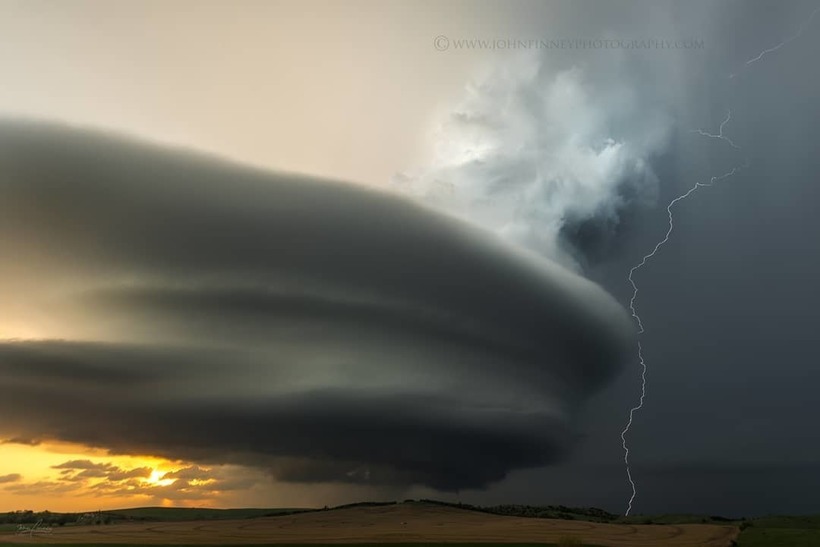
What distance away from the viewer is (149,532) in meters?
186

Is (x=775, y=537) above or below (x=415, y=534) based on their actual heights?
below

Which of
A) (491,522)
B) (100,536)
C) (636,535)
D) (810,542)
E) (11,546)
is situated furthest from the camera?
(491,522)

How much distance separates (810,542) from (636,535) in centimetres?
3977

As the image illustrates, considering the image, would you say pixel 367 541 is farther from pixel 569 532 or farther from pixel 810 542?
pixel 810 542

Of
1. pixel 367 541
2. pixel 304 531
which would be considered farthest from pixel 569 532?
pixel 304 531

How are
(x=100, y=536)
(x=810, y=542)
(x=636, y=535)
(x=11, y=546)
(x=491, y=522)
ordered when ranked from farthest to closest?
(x=491, y=522) → (x=100, y=536) → (x=636, y=535) → (x=11, y=546) → (x=810, y=542)

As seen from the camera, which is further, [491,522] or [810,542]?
[491,522]

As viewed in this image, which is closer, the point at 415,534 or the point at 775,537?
the point at 775,537

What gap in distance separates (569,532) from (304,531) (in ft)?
254

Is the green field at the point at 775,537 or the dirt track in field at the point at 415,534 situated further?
the dirt track in field at the point at 415,534

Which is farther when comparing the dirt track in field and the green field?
the dirt track in field

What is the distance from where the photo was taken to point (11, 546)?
150 metres

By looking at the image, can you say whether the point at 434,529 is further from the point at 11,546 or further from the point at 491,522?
the point at 11,546

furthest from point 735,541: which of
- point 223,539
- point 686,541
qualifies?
point 223,539
